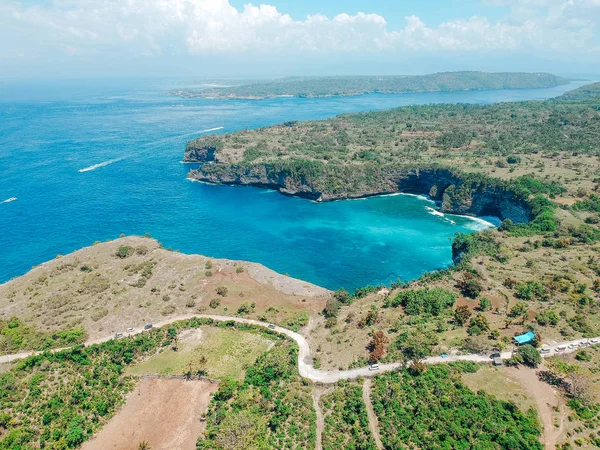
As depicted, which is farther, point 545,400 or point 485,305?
point 485,305

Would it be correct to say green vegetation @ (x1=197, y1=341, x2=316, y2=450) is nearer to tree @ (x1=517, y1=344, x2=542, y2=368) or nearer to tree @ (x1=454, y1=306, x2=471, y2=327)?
tree @ (x1=454, y1=306, x2=471, y2=327)

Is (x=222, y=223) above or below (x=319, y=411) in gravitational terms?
below

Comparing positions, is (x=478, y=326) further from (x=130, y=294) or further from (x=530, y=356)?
(x=130, y=294)

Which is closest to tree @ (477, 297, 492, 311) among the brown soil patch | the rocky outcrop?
the brown soil patch

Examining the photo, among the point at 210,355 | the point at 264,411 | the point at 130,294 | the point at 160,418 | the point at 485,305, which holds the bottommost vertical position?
the point at 160,418

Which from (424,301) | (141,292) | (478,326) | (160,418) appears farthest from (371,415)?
(141,292)

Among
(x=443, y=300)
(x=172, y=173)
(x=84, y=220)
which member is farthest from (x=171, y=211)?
(x=443, y=300)
